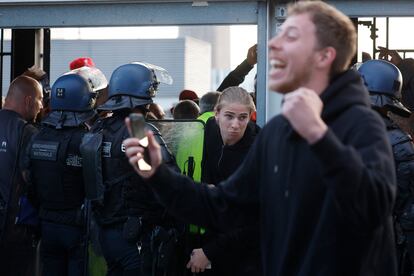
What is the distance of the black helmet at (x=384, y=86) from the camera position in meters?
5.73

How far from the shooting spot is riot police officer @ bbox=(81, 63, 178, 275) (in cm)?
547

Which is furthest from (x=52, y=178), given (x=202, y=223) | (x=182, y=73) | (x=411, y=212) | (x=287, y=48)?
(x=182, y=73)

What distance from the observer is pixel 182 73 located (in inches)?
3159

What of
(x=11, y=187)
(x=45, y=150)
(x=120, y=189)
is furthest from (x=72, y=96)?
(x=120, y=189)

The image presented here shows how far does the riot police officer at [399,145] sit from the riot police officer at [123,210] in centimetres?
140

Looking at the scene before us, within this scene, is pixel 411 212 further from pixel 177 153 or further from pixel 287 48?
pixel 287 48

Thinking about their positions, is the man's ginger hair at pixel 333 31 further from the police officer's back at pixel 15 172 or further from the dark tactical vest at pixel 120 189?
the police officer's back at pixel 15 172

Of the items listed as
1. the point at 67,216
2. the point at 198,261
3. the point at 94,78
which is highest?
the point at 94,78

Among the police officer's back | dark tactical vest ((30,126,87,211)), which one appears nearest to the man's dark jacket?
dark tactical vest ((30,126,87,211))

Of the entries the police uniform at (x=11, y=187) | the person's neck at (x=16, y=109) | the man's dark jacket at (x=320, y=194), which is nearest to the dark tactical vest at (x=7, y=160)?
the police uniform at (x=11, y=187)

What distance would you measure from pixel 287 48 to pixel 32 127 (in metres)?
3.89

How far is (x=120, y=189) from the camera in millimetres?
5520

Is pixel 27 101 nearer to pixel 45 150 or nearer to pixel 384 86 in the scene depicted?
pixel 45 150

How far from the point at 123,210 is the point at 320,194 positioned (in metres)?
2.75
